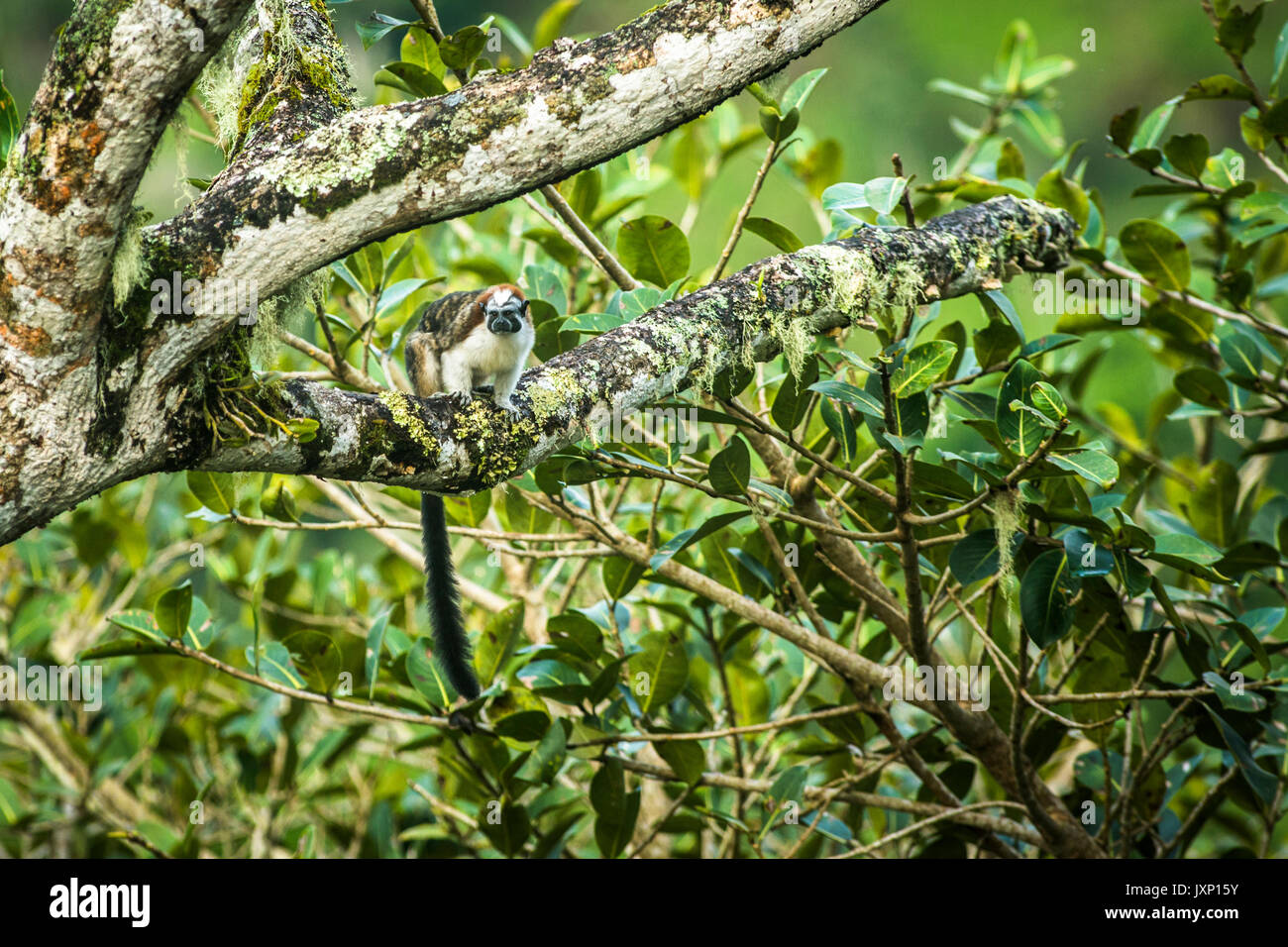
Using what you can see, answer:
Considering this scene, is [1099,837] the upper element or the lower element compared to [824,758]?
lower

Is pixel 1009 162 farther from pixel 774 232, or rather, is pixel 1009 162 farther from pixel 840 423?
pixel 840 423

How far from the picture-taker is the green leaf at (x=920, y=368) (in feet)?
5.56

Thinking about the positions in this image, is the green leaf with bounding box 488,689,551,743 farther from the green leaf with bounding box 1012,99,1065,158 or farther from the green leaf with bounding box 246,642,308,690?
the green leaf with bounding box 1012,99,1065,158

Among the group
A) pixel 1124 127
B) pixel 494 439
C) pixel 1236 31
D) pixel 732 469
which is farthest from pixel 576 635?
pixel 1236 31

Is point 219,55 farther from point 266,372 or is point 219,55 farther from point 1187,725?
point 1187,725

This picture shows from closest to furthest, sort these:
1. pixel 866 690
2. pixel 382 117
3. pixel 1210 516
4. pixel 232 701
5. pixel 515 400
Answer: pixel 382 117, pixel 515 400, pixel 866 690, pixel 1210 516, pixel 232 701

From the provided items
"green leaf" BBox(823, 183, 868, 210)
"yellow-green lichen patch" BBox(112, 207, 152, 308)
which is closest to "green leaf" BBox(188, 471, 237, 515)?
"yellow-green lichen patch" BBox(112, 207, 152, 308)

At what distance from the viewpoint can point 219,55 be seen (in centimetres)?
157

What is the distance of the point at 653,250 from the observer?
213 cm

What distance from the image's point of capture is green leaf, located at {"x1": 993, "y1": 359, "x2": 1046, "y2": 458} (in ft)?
5.31

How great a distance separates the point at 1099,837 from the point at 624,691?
40.3 inches

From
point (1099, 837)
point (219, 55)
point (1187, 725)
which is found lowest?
point (1099, 837)
